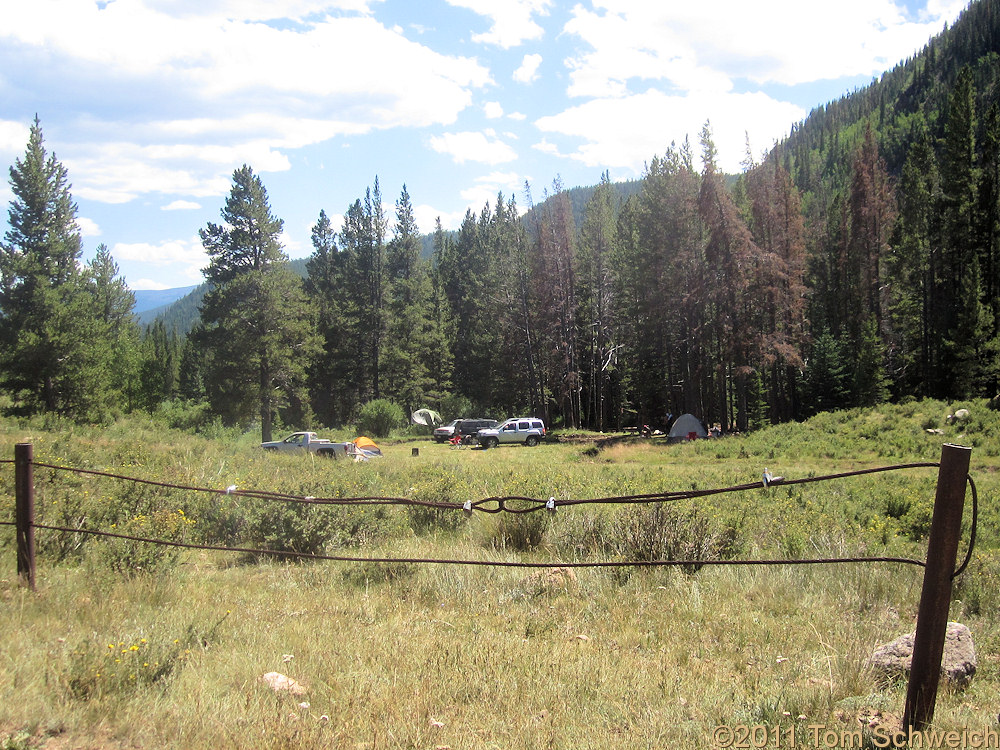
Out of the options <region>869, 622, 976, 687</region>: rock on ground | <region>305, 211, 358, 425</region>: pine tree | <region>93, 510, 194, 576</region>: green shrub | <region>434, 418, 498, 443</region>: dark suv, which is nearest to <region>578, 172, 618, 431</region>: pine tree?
<region>434, 418, 498, 443</region>: dark suv

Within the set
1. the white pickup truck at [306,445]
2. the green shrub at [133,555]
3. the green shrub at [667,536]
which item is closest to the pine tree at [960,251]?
the white pickup truck at [306,445]

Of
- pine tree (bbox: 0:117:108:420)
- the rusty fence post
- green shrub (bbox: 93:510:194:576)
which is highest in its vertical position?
pine tree (bbox: 0:117:108:420)

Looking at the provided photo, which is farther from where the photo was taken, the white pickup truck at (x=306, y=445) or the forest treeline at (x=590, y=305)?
the forest treeline at (x=590, y=305)

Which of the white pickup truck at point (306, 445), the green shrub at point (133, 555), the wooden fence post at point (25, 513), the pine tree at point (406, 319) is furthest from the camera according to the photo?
the pine tree at point (406, 319)

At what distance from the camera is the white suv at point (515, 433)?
123ft

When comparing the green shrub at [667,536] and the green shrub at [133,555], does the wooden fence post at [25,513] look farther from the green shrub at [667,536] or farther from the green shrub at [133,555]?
the green shrub at [667,536]

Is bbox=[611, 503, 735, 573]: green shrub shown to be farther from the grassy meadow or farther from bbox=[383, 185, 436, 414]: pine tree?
bbox=[383, 185, 436, 414]: pine tree

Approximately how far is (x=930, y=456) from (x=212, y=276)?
121 ft

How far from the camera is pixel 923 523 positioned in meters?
8.77

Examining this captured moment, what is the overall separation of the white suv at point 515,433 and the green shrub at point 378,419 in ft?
30.0

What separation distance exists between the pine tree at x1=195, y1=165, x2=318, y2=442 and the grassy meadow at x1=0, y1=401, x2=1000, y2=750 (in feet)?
101

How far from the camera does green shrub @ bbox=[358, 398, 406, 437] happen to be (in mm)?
44781

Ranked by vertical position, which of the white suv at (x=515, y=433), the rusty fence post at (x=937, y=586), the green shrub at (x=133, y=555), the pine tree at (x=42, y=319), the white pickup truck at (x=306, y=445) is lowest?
the white suv at (x=515, y=433)

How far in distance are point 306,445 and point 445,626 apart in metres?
23.5
